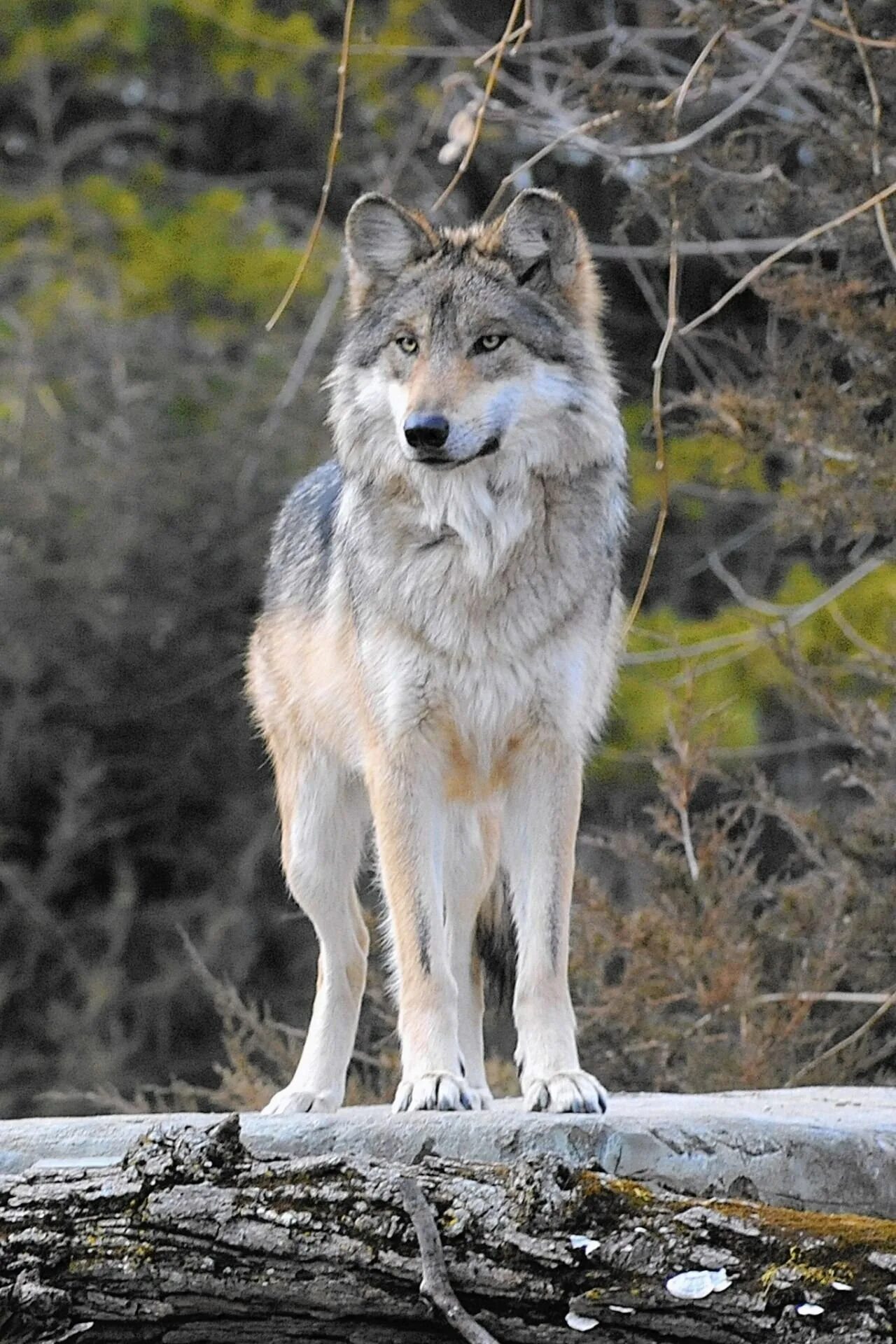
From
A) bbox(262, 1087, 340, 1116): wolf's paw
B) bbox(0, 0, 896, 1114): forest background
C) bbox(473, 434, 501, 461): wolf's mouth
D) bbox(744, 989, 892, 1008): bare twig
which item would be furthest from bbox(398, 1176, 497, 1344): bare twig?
bbox(0, 0, 896, 1114): forest background

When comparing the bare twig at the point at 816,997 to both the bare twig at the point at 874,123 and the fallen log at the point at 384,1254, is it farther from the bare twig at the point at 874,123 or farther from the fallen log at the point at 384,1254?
the fallen log at the point at 384,1254

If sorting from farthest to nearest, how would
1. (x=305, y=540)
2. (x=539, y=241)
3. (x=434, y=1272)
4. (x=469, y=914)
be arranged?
(x=305, y=540) < (x=469, y=914) < (x=539, y=241) < (x=434, y=1272)

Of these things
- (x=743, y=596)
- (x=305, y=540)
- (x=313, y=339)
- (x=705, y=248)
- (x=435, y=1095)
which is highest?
(x=705, y=248)

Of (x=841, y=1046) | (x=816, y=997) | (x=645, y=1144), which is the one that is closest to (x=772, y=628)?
(x=816, y=997)

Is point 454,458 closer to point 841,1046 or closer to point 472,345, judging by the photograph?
point 472,345

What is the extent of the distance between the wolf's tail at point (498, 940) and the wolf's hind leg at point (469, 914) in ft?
0.10

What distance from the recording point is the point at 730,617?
11117mm

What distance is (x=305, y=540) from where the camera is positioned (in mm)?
6953

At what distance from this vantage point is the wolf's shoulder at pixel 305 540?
21.8ft

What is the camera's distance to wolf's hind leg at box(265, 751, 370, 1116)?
6.30 metres

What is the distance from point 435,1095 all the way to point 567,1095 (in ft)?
1.11

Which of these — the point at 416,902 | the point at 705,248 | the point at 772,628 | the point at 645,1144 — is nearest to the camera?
the point at 645,1144

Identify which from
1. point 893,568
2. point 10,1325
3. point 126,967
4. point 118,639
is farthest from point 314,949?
point 10,1325

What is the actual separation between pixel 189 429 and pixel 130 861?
3.33 metres
